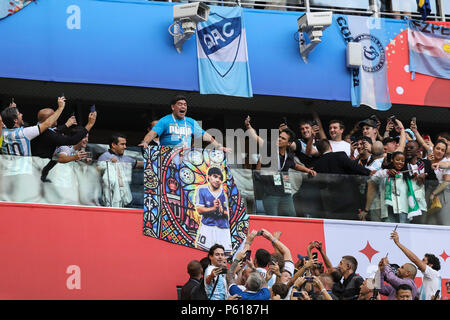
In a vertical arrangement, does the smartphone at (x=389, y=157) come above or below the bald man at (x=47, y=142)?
below

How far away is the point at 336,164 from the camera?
13977 millimetres

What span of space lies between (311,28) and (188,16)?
213 cm

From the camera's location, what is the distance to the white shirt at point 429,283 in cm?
1295

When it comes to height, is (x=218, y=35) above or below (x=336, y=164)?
above

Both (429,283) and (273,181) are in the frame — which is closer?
(429,283)

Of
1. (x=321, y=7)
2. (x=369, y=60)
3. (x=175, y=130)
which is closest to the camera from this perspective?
(x=175, y=130)

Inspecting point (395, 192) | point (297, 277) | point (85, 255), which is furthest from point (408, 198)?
point (85, 255)

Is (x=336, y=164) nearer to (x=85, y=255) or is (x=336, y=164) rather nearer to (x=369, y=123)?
(x=369, y=123)

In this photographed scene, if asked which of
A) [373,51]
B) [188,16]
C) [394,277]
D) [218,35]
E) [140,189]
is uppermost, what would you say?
[188,16]

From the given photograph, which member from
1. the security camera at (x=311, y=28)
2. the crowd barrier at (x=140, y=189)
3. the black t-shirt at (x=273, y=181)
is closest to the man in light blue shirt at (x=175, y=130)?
the crowd barrier at (x=140, y=189)

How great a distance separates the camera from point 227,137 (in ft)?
52.2

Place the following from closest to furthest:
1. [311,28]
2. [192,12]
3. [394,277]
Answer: [394,277], [192,12], [311,28]

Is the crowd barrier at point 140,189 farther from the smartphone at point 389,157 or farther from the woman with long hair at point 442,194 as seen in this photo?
the smartphone at point 389,157
